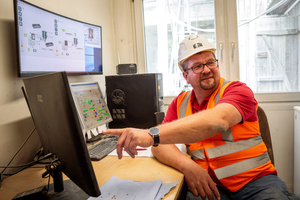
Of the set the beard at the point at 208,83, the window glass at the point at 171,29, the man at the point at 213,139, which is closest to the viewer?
the man at the point at 213,139

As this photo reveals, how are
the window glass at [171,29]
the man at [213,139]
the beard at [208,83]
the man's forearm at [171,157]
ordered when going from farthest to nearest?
the window glass at [171,29] < the beard at [208,83] < the man's forearm at [171,157] < the man at [213,139]

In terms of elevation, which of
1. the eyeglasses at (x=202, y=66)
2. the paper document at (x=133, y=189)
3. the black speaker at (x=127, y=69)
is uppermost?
the black speaker at (x=127, y=69)

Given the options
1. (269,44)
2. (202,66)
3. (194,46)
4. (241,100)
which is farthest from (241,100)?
(269,44)

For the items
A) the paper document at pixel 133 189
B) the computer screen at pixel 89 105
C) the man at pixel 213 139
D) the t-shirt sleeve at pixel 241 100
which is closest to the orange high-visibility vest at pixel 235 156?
the man at pixel 213 139

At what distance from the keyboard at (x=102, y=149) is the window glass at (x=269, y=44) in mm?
1574

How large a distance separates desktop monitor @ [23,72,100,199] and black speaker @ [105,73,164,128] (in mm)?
1103

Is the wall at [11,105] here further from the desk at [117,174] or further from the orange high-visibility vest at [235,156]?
the orange high-visibility vest at [235,156]

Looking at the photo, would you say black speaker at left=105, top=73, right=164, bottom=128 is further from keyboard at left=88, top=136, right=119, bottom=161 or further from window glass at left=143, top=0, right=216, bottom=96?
window glass at left=143, top=0, right=216, bottom=96

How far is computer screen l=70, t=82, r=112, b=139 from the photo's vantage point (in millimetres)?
1472

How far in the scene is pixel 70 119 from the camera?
0.56m

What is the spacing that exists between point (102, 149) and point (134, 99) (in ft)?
2.07

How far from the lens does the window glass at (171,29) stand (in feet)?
7.30

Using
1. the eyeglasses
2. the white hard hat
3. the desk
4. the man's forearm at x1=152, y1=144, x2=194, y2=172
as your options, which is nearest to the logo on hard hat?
the white hard hat

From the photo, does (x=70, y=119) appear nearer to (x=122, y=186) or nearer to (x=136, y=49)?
(x=122, y=186)
